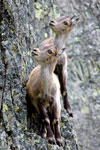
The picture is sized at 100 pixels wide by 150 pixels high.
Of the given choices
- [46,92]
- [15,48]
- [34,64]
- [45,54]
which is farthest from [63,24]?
[46,92]

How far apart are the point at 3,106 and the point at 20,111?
46 centimetres

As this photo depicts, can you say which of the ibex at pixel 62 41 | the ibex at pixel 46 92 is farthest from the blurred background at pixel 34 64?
the ibex at pixel 62 41

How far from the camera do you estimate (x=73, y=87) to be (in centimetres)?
2103

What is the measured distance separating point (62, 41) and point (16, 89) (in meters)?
2.80

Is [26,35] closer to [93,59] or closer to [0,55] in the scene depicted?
[0,55]

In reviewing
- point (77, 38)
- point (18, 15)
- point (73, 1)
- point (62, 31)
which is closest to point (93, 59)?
point (77, 38)

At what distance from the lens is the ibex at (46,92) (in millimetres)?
→ 8289

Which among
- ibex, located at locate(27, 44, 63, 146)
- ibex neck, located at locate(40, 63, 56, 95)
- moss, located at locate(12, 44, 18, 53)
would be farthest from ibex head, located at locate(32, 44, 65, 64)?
moss, located at locate(12, 44, 18, 53)

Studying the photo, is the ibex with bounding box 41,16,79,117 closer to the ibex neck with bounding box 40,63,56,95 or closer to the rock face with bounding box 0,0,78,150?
the rock face with bounding box 0,0,78,150

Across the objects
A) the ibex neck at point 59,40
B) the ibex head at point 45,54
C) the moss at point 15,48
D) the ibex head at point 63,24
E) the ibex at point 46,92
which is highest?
the ibex head at point 63,24

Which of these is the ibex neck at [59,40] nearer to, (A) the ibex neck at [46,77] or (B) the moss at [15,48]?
(A) the ibex neck at [46,77]

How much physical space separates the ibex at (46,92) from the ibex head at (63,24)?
204cm

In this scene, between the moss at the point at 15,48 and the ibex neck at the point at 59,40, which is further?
the ibex neck at the point at 59,40

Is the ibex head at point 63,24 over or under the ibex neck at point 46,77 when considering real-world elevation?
over
